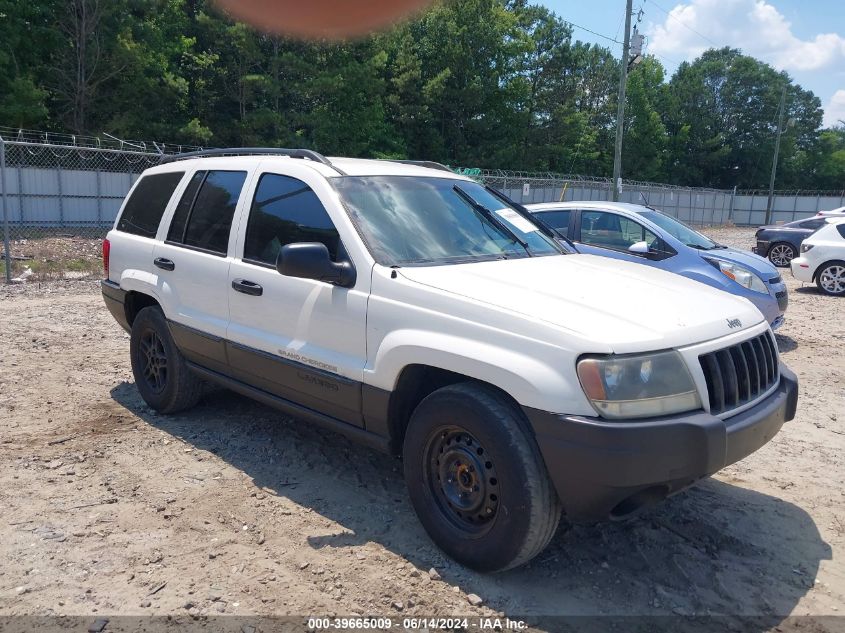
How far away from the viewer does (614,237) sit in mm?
8727

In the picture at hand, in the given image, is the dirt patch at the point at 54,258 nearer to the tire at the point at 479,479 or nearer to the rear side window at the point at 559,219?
the rear side window at the point at 559,219

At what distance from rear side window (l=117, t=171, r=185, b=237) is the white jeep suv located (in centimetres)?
27

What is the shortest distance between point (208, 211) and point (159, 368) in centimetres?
139

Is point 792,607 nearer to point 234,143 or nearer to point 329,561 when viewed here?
point 329,561

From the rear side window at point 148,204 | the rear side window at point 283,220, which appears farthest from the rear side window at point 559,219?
the rear side window at point 283,220

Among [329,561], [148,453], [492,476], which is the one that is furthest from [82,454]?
[492,476]

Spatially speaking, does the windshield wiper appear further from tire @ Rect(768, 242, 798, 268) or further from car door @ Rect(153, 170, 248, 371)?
tire @ Rect(768, 242, 798, 268)

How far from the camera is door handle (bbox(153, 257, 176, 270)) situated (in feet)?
16.9

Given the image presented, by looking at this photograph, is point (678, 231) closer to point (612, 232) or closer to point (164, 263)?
point (612, 232)

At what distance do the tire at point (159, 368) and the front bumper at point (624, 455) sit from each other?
10.6ft

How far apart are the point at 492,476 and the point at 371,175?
6.72 ft

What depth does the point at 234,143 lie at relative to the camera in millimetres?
32438

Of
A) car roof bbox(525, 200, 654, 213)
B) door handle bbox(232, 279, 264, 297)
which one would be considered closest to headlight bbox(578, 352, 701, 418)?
door handle bbox(232, 279, 264, 297)

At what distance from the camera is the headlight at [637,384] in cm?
294
